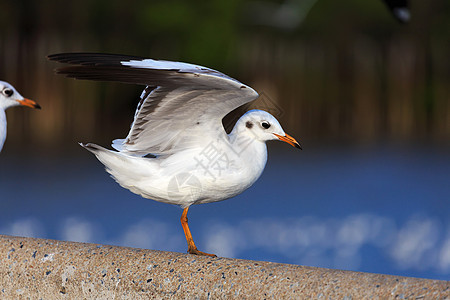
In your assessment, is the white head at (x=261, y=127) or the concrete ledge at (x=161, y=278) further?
the white head at (x=261, y=127)

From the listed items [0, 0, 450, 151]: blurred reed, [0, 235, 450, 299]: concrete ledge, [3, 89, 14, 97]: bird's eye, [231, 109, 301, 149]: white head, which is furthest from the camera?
[0, 0, 450, 151]: blurred reed

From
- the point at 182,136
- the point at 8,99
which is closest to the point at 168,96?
the point at 182,136

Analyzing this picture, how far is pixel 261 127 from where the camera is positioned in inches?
115

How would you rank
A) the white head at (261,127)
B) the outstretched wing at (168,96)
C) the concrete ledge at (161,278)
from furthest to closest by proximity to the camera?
the white head at (261,127), the outstretched wing at (168,96), the concrete ledge at (161,278)

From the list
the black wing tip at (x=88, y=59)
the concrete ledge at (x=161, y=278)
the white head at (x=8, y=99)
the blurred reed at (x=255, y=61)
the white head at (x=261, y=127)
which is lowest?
the blurred reed at (x=255, y=61)

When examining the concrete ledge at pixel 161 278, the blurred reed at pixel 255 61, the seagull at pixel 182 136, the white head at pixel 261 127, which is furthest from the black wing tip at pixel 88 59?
the blurred reed at pixel 255 61

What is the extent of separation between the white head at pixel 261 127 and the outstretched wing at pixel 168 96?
0.34ft

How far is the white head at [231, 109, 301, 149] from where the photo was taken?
290 cm

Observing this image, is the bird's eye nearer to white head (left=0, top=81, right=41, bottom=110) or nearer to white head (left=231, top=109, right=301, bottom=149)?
white head (left=0, top=81, right=41, bottom=110)

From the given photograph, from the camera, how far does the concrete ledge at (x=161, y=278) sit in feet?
6.75

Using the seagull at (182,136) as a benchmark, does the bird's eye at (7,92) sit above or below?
below

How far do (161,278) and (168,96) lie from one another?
79cm

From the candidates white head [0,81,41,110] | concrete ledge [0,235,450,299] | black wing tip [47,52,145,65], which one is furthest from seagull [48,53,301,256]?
white head [0,81,41,110]

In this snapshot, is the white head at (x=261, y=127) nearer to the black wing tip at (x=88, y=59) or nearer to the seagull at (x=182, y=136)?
the seagull at (x=182, y=136)
